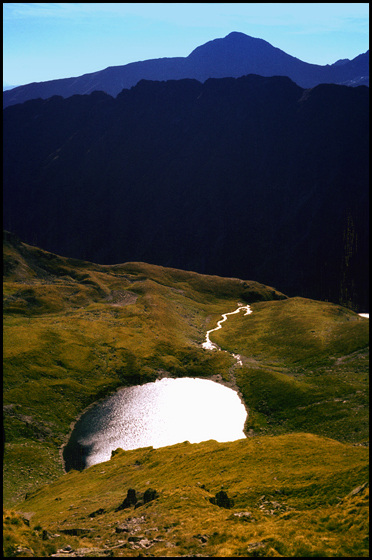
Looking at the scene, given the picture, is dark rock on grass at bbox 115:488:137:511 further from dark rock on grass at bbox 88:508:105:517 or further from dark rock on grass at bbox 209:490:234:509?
dark rock on grass at bbox 209:490:234:509

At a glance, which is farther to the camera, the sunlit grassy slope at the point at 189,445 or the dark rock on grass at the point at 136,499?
the dark rock on grass at the point at 136,499

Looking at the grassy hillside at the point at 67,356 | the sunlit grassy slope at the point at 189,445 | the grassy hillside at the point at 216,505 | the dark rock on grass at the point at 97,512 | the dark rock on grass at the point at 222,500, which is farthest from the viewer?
the grassy hillside at the point at 67,356

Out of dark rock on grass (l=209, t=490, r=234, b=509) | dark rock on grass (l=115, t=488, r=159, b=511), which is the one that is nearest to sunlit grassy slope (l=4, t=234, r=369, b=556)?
dark rock on grass (l=209, t=490, r=234, b=509)

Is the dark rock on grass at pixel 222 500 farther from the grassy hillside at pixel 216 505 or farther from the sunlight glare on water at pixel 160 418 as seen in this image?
the sunlight glare on water at pixel 160 418

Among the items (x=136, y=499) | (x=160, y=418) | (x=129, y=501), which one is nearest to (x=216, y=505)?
(x=136, y=499)

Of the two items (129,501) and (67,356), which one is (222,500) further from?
(67,356)

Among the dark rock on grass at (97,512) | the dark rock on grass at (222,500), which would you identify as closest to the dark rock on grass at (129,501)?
the dark rock on grass at (97,512)

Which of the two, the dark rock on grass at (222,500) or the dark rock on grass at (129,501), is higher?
the dark rock on grass at (222,500)
